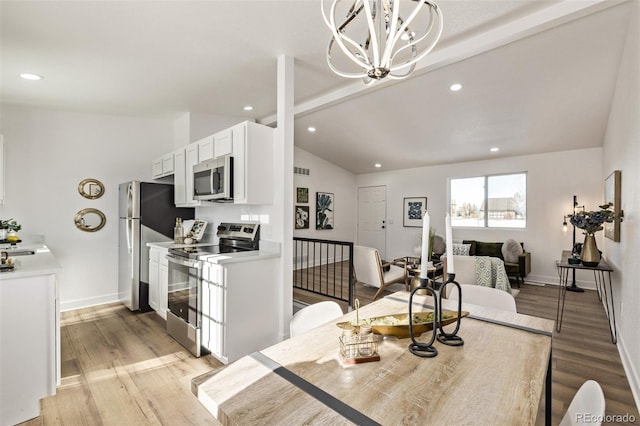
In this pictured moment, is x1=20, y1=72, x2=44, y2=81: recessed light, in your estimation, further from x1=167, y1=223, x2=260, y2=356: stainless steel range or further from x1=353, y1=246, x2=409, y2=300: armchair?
x1=353, y1=246, x2=409, y2=300: armchair

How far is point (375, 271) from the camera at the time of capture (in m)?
4.70

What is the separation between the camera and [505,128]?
4.77 m

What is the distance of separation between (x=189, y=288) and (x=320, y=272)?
2.50 m

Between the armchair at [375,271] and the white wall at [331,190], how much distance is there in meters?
2.36

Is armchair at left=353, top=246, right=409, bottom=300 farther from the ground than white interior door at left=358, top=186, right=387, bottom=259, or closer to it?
closer to it

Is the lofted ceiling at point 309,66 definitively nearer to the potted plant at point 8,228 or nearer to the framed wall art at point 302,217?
the potted plant at point 8,228

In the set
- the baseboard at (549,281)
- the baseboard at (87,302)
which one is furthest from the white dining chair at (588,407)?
the baseboard at (549,281)

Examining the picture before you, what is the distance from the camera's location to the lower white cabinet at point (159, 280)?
3.44 meters

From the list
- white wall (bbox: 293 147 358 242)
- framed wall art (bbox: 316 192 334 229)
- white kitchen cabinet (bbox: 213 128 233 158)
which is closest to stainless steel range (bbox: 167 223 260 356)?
white kitchen cabinet (bbox: 213 128 233 158)

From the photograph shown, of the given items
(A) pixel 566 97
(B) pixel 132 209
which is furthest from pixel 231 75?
(A) pixel 566 97

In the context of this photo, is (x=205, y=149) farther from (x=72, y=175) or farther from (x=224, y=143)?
(x=72, y=175)

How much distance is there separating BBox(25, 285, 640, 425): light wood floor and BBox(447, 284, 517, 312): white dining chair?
2.57 ft

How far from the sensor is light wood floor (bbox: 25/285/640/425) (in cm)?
201

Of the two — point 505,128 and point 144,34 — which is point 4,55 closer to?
point 144,34
